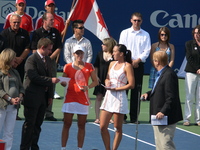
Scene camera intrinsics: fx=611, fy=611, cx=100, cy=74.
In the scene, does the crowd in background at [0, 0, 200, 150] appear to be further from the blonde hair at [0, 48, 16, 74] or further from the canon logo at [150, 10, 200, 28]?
the canon logo at [150, 10, 200, 28]

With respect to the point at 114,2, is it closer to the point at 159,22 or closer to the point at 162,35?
the point at 159,22

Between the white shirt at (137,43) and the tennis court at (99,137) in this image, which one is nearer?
the tennis court at (99,137)

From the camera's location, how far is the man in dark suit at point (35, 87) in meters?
10.1

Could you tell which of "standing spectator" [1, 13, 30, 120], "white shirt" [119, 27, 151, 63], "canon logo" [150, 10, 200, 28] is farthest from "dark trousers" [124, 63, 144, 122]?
"canon logo" [150, 10, 200, 28]

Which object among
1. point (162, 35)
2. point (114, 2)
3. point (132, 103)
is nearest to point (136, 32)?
point (162, 35)

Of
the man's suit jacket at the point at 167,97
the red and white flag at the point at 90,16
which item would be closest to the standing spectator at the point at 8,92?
the man's suit jacket at the point at 167,97

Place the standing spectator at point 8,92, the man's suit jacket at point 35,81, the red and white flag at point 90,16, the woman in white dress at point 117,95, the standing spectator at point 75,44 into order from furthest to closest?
the red and white flag at point 90,16 < the standing spectator at point 75,44 < the woman in white dress at point 117,95 < the man's suit jacket at point 35,81 < the standing spectator at point 8,92

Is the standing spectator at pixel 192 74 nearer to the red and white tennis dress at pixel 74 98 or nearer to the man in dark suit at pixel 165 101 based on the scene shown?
the red and white tennis dress at pixel 74 98

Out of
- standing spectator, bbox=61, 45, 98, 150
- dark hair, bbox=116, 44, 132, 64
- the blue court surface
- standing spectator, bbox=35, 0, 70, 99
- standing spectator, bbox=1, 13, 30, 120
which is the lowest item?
the blue court surface

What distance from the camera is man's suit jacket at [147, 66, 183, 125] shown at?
29.9 ft

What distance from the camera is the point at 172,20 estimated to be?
2033cm

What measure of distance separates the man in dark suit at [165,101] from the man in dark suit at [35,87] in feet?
5.85

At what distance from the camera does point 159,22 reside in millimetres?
20250

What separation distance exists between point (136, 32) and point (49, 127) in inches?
116
